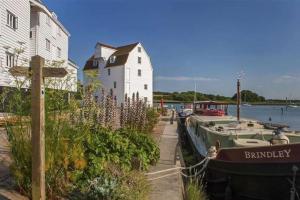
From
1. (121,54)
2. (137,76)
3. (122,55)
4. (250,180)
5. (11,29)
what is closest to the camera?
(250,180)

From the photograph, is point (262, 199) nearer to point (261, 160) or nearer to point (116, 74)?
point (261, 160)

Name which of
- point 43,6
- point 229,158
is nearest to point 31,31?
point 43,6

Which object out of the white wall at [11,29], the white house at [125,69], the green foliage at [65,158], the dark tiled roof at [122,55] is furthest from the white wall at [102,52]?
the green foliage at [65,158]

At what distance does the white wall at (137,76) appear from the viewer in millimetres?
54250

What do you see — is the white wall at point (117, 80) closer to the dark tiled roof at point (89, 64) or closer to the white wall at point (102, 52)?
→ the white wall at point (102, 52)

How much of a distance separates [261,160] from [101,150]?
482cm

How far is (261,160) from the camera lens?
31.0 feet

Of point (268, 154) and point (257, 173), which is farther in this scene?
point (257, 173)

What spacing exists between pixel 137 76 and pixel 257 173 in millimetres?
47043

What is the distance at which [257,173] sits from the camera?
9.57 m

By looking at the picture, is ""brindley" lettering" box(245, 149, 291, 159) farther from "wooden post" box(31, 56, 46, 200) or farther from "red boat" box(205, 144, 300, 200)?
"wooden post" box(31, 56, 46, 200)

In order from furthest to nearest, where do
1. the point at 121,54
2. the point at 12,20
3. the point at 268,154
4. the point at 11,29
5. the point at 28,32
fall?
the point at 121,54 → the point at 28,32 → the point at 12,20 → the point at 11,29 → the point at 268,154

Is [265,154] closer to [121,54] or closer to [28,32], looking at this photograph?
[28,32]

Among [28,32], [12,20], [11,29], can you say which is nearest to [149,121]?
[11,29]
